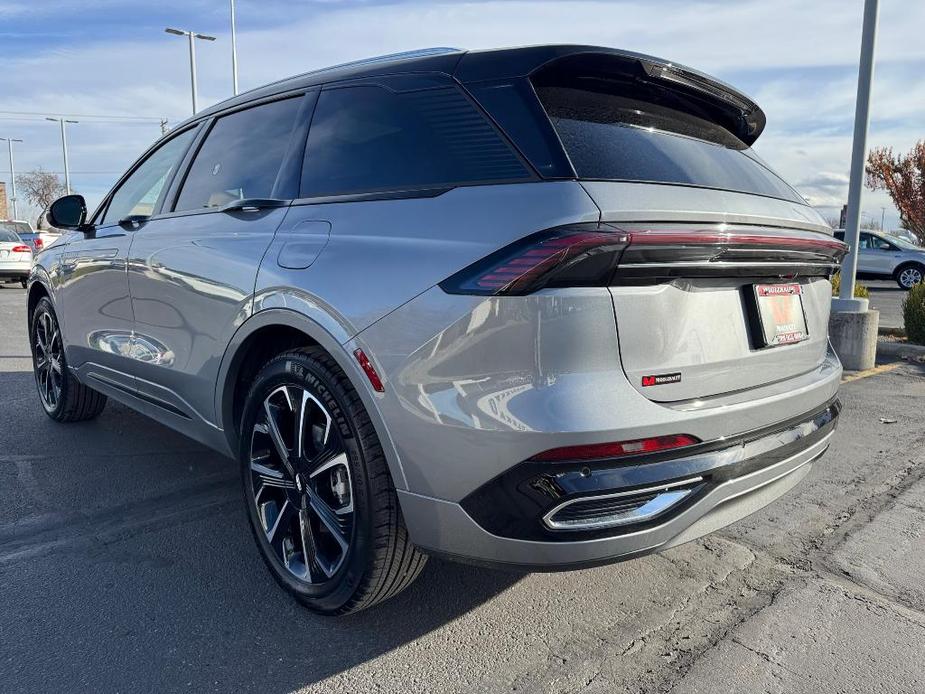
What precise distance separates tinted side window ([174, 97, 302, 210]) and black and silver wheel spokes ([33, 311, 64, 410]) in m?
1.85

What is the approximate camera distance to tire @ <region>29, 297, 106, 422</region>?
15.5ft

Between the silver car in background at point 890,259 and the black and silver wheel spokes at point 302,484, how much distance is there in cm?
2000

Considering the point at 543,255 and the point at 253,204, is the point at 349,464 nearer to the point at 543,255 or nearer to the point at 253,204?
the point at 543,255

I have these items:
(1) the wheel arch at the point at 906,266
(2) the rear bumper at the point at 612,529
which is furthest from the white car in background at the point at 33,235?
(1) the wheel arch at the point at 906,266

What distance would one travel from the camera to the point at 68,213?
4.39 meters

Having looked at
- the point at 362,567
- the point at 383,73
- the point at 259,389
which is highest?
the point at 383,73

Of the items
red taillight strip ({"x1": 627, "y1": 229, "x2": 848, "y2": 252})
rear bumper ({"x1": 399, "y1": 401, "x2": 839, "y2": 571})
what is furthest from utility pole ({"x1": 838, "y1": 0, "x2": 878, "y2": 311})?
rear bumper ({"x1": 399, "y1": 401, "x2": 839, "y2": 571})

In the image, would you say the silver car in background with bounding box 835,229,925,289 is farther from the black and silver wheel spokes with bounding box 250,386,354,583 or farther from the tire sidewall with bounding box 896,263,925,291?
the black and silver wheel spokes with bounding box 250,386,354,583

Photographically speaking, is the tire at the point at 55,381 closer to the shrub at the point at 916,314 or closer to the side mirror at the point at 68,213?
the side mirror at the point at 68,213

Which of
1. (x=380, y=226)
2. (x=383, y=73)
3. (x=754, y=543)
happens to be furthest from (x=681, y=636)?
(x=383, y=73)

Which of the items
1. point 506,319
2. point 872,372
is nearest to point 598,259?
point 506,319

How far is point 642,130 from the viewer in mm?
2393

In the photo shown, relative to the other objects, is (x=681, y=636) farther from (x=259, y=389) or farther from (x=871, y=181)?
(x=871, y=181)

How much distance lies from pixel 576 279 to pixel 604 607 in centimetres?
127
